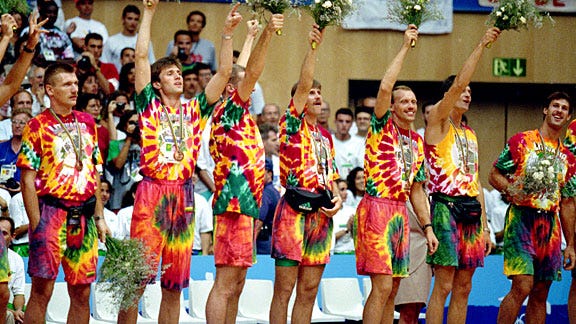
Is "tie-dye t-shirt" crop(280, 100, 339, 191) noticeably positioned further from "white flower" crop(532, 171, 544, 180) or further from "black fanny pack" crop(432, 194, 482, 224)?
"white flower" crop(532, 171, 544, 180)

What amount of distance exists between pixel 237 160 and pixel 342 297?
3.28 m

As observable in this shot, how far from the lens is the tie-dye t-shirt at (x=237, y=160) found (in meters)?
8.61

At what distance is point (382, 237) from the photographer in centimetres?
931

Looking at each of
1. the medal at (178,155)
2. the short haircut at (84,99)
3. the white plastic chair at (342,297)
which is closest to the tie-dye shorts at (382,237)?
the medal at (178,155)

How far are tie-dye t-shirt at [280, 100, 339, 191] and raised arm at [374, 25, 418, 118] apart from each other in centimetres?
60

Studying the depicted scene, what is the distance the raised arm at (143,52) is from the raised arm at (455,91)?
8.44 feet

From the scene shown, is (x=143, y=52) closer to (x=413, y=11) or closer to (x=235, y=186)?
(x=235, y=186)

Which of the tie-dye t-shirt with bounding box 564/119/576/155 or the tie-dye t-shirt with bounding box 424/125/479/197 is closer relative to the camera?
the tie-dye t-shirt with bounding box 424/125/479/197

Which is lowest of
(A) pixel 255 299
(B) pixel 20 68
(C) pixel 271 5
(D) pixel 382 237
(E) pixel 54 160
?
(A) pixel 255 299

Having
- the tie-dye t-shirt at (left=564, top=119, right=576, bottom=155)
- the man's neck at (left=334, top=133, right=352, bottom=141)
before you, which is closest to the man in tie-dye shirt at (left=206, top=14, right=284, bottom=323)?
the tie-dye t-shirt at (left=564, top=119, right=576, bottom=155)

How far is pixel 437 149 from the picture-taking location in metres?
9.82

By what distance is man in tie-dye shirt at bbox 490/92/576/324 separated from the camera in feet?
33.7

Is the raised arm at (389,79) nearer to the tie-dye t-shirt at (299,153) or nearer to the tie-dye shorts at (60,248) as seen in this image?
the tie-dye t-shirt at (299,153)

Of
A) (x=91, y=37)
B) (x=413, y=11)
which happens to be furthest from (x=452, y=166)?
(x=91, y=37)
